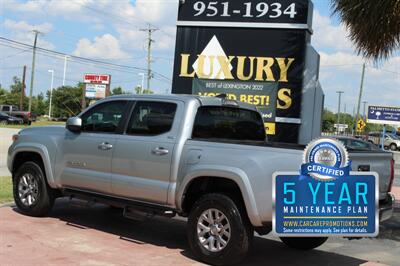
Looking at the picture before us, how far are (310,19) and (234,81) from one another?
1969 mm

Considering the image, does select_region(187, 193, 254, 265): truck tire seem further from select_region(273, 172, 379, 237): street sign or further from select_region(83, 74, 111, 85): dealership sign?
select_region(83, 74, 111, 85): dealership sign

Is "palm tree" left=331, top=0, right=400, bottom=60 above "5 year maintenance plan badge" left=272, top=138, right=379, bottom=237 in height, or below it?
above

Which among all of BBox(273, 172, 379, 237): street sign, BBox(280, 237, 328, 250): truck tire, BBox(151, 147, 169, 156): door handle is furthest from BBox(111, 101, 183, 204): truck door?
BBox(280, 237, 328, 250): truck tire

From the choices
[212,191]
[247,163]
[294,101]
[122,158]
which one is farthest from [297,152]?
[294,101]

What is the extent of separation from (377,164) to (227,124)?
80.5 inches

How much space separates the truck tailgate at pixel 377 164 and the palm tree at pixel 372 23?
3156 millimetres

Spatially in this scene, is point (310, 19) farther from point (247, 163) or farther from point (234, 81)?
point (247, 163)

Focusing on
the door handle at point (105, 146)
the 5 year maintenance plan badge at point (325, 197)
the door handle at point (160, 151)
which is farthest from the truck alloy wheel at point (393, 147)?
the 5 year maintenance plan badge at point (325, 197)

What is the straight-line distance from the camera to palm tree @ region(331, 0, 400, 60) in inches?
335

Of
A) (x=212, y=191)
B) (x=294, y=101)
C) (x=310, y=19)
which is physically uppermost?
(x=310, y=19)

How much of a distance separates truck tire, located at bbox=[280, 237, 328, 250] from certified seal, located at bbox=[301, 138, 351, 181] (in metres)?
1.84

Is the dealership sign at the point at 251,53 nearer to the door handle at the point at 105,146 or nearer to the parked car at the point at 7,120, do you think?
the door handle at the point at 105,146

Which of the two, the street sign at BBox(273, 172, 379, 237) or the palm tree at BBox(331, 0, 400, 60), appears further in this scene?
the palm tree at BBox(331, 0, 400, 60)

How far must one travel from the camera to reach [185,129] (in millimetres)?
6621
